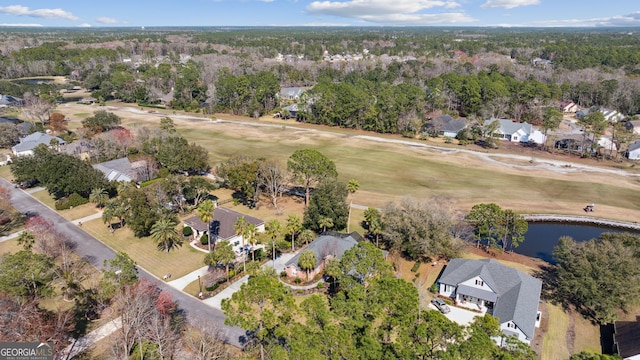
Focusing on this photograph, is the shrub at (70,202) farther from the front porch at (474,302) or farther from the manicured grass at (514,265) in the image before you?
the manicured grass at (514,265)

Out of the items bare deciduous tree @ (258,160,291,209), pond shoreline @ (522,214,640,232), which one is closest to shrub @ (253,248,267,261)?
bare deciduous tree @ (258,160,291,209)

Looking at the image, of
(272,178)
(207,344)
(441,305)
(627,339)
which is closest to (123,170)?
(272,178)

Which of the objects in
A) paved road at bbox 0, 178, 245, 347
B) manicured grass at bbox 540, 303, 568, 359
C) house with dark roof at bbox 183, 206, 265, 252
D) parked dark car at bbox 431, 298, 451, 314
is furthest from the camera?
house with dark roof at bbox 183, 206, 265, 252

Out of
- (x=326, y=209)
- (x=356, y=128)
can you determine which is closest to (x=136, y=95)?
(x=356, y=128)

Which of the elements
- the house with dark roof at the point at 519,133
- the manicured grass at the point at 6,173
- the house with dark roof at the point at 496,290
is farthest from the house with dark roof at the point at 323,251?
the house with dark roof at the point at 519,133

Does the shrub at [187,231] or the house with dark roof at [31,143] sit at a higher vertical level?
the house with dark roof at [31,143]

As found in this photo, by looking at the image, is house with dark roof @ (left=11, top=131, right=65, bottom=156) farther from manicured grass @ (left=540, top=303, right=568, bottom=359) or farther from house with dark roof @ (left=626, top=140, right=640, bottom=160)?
house with dark roof @ (left=626, top=140, right=640, bottom=160)
